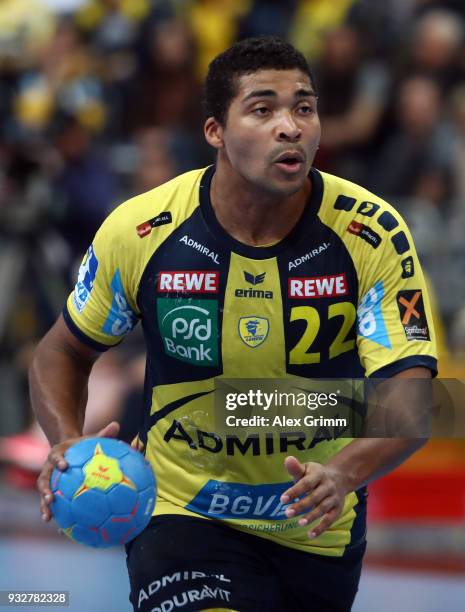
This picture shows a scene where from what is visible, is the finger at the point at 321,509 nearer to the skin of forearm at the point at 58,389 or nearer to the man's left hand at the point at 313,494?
the man's left hand at the point at 313,494

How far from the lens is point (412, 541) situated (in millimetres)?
8828

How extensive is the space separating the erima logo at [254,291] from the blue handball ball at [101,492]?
27.9 inches

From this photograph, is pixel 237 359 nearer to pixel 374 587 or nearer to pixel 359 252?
pixel 359 252

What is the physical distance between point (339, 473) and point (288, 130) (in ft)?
3.71

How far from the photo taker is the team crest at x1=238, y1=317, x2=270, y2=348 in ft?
14.4

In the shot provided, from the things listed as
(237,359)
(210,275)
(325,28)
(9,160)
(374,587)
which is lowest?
(374,587)

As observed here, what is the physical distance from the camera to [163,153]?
964 centimetres

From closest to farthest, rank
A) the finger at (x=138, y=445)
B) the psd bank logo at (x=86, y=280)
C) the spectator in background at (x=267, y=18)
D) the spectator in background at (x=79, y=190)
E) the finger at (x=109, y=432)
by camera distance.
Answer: the finger at (x=109, y=432) → the psd bank logo at (x=86, y=280) → the finger at (x=138, y=445) → the spectator in background at (x=79, y=190) → the spectator in background at (x=267, y=18)

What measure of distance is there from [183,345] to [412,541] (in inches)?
190

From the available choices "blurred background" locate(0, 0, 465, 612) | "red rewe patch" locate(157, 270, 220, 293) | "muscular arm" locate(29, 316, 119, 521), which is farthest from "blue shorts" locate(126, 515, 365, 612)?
"blurred background" locate(0, 0, 465, 612)

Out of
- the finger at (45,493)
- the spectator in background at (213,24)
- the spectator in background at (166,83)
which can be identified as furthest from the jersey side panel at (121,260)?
the spectator in background at (213,24)

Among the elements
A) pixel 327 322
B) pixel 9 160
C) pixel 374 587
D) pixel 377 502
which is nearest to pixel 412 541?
pixel 377 502

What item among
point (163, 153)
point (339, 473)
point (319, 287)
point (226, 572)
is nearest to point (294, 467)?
point (339, 473)

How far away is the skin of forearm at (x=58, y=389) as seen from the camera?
4410 mm
